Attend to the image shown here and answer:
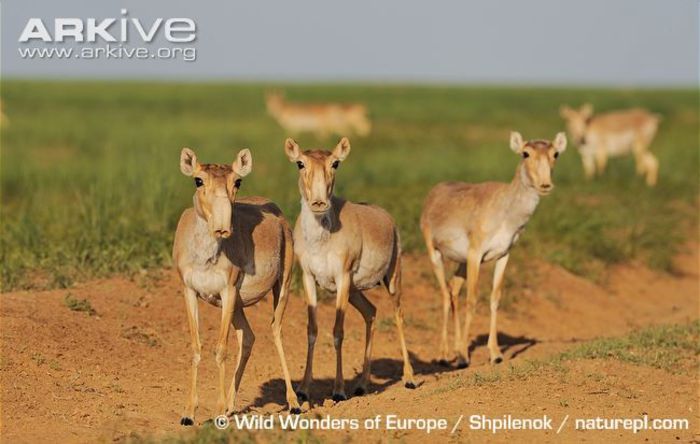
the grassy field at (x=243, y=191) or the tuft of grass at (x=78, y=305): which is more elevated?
the grassy field at (x=243, y=191)

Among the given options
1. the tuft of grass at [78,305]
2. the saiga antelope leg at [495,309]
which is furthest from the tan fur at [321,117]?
the tuft of grass at [78,305]

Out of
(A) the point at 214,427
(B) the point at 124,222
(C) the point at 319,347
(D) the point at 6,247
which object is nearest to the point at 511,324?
(C) the point at 319,347

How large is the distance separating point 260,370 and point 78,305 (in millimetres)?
2153

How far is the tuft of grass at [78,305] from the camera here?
38.9ft

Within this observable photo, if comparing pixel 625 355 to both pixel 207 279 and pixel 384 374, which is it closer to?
pixel 384 374

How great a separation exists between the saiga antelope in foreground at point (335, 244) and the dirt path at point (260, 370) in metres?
0.61

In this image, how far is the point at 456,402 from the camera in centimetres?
948

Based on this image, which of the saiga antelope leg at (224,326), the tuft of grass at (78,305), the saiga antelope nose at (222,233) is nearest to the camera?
the saiga antelope nose at (222,233)

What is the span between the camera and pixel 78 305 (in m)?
11.9

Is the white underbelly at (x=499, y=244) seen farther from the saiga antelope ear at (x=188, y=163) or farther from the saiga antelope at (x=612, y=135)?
the saiga antelope at (x=612, y=135)

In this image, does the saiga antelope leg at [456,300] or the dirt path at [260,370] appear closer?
the dirt path at [260,370]

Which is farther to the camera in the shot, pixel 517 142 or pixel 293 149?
pixel 517 142

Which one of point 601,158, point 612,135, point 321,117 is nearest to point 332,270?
point 601,158

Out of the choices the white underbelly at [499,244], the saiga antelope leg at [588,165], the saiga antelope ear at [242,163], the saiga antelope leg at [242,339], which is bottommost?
the saiga antelope leg at [242,339]
